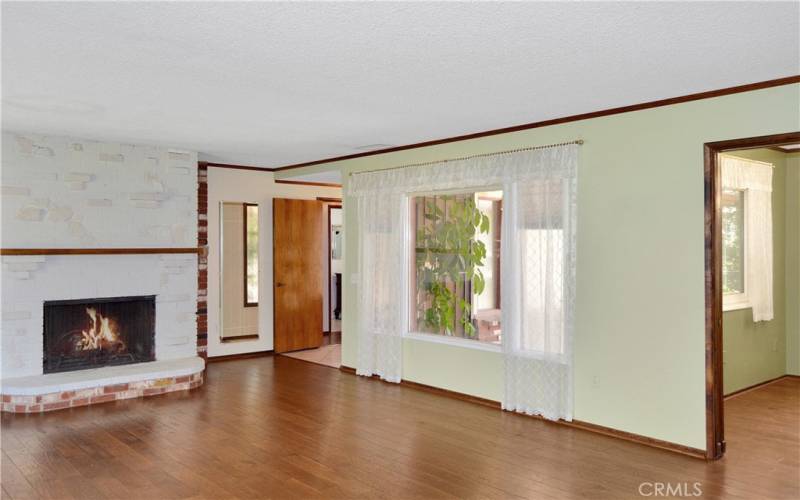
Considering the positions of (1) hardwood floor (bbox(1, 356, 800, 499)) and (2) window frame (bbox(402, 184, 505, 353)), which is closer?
(1) hardwood floor (bbox(1, 356, 800, 499))

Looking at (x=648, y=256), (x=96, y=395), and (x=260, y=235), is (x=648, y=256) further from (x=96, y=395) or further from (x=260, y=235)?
(x=260, y=235)

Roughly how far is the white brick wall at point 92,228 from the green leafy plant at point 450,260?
2617 millimetres

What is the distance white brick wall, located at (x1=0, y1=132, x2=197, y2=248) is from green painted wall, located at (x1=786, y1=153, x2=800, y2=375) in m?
6.52

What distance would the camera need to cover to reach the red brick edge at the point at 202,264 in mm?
6953

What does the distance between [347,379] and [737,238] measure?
428 cm

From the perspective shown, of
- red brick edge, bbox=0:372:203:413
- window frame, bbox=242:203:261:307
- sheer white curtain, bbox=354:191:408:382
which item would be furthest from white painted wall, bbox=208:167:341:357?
sheer white curtain, bbox=354:191:408:382

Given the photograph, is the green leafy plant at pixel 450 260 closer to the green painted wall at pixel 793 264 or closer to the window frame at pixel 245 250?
the window frame at pixel 245 250

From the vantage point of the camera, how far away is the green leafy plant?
573cm

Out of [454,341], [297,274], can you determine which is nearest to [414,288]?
[454,341]

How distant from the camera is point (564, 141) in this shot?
4.88 m

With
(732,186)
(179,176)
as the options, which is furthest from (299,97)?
(732,186)

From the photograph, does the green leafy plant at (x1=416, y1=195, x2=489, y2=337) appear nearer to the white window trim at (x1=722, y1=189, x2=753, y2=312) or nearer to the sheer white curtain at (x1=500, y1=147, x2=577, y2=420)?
the sheer white curtain at (x1=500, y1=147, x2=577, y2=420)

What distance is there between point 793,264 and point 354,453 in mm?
5291

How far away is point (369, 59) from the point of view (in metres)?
3.35
